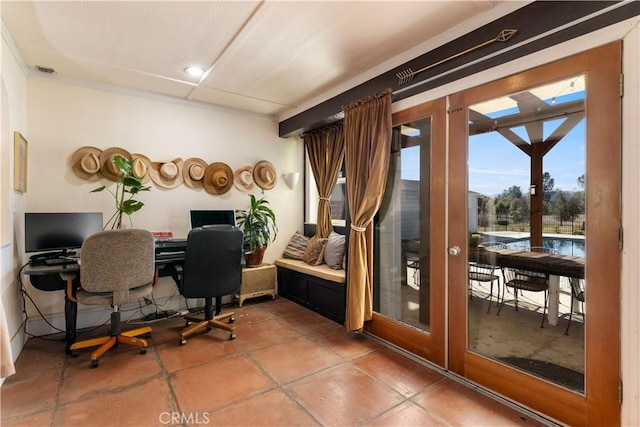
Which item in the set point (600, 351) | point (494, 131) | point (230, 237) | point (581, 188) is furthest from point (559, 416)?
point (230, 237)

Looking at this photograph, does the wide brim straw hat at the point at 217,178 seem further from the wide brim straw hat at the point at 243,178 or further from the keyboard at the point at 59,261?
the keyboard at the point at 59,261

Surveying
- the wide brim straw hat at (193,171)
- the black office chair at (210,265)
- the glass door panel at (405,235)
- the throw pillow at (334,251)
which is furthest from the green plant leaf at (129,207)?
the glass door panel at (405,235)

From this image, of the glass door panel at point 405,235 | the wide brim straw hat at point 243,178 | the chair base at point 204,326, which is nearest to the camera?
the glass door panel at point 405,235

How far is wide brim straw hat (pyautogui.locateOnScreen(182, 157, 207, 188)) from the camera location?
390 cm

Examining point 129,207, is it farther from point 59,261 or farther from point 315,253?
point 315,253

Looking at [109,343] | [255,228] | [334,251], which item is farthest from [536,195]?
[109,343]

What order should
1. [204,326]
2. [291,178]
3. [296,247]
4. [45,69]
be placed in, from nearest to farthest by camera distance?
[45,69]
[204,326]
[296,247]
[291,178]

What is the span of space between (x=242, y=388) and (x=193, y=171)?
2706 mm

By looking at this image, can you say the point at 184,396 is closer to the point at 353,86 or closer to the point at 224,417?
the point at 224,417

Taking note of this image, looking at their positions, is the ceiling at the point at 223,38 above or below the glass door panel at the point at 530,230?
above

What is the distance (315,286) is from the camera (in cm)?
386

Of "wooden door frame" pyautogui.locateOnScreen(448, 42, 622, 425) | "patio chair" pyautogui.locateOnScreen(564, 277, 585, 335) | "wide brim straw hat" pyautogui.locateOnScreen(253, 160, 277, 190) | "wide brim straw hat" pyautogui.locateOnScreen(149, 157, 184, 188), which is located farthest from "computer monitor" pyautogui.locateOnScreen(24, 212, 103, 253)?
"patio chair" pyautogui.locateOnScreen(564, 277, 585, 335)

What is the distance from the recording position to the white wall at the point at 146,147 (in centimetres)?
313

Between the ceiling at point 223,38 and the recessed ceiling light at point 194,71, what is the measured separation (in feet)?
0.23
